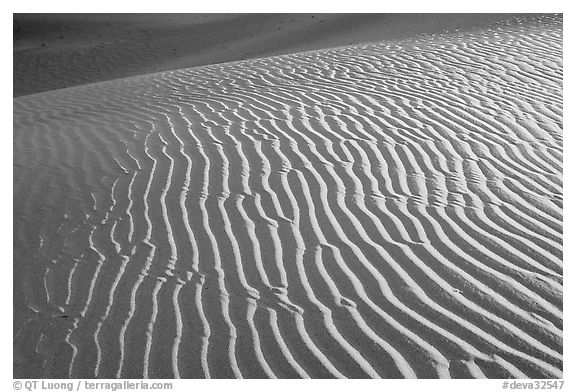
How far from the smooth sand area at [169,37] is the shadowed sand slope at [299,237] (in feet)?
25.1

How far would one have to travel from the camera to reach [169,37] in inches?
800

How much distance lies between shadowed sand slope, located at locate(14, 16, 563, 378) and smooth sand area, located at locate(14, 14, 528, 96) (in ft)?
25.1

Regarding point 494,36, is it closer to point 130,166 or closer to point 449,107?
point 449,107

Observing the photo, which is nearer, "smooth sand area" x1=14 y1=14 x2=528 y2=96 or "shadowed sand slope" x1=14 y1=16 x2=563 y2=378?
"shadowed sand slope" x1=14 y1=16 x2=563 y2=378

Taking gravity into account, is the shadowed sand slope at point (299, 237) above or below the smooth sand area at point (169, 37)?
above

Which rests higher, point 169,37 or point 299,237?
point 299,237

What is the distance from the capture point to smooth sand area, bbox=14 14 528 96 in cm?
1563

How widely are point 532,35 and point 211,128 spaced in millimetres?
6862

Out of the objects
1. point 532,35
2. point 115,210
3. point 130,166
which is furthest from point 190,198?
point 532,35

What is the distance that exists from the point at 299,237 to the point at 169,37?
1717 centimetres

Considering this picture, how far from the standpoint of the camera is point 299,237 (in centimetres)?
456

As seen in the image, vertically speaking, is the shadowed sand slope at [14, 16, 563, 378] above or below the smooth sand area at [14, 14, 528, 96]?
above

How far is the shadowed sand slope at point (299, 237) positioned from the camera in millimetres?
3518

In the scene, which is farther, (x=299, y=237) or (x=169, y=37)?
(x=169, y=37)
